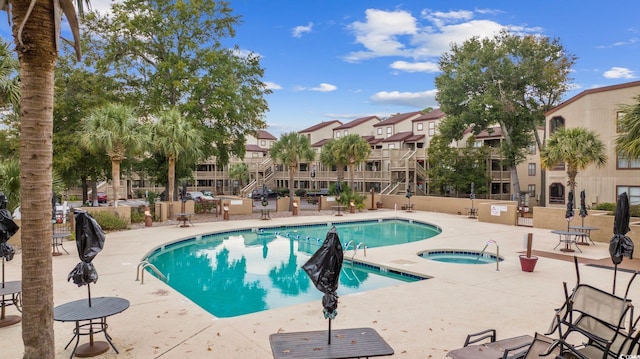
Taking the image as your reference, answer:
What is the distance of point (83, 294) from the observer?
1016 cm

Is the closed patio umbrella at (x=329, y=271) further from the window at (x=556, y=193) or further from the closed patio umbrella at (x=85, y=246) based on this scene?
the window at (x=556, y=193)

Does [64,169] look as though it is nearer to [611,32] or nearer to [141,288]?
[141,288]

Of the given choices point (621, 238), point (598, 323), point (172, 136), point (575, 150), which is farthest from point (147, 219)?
point (575, 150)

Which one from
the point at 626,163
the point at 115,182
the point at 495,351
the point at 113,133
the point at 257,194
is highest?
the point at 113,133

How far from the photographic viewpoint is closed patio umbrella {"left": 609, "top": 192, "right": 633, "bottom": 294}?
8.33 meters

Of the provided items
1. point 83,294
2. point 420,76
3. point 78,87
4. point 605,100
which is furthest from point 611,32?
point 78,87

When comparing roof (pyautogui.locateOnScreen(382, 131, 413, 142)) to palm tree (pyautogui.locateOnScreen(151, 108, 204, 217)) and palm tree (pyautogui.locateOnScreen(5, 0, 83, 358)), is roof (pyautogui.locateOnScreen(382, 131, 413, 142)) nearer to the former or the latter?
palm tree (pyautogui.locateOnScreen(151, 108, 204, 217))

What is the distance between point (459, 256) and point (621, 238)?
836 cm

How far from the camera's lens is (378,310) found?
897cm

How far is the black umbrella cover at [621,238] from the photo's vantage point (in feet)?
27.3

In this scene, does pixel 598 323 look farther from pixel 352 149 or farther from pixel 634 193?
pixel 352 149

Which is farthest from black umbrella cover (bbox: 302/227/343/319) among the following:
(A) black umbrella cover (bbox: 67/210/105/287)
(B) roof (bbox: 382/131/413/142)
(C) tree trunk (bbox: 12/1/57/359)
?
(B) roof (bbox: 382/131/413/142)

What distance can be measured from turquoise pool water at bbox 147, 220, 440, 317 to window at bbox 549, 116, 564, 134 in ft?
39.4

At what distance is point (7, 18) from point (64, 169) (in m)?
25.9
